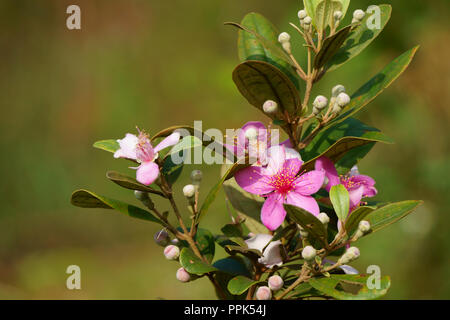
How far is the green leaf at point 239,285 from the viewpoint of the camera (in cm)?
63

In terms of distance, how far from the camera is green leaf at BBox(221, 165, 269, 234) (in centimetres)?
76

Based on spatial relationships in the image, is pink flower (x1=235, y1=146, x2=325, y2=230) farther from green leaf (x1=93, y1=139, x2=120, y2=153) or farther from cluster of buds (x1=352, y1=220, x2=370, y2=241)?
green leaf (x1=93, y1=139, x2=120, y2=153)

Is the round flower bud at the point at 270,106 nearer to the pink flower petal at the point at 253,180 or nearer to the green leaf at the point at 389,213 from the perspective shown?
the pink flower petal at the point at 253,180

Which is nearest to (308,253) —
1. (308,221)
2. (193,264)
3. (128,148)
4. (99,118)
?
(308,221)

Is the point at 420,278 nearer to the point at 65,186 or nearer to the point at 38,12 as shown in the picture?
the point at 65,186

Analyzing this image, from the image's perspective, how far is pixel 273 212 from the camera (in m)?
0.66

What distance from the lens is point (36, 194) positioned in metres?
2.53

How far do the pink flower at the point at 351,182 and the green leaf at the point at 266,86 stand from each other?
91 millimetres

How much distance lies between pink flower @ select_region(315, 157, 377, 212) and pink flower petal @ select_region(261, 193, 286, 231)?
69mm

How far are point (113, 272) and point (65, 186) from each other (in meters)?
0.50

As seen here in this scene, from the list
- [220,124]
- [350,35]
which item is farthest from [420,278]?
[350,35]

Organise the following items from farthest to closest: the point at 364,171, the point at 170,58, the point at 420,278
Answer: the point at 170,58 < the point at 364,171 < the point at 420,278

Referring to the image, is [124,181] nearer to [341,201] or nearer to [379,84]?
[341,201]

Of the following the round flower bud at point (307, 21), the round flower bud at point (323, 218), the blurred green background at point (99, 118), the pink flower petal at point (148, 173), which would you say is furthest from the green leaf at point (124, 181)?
the blurred green background at point (99, 118)
